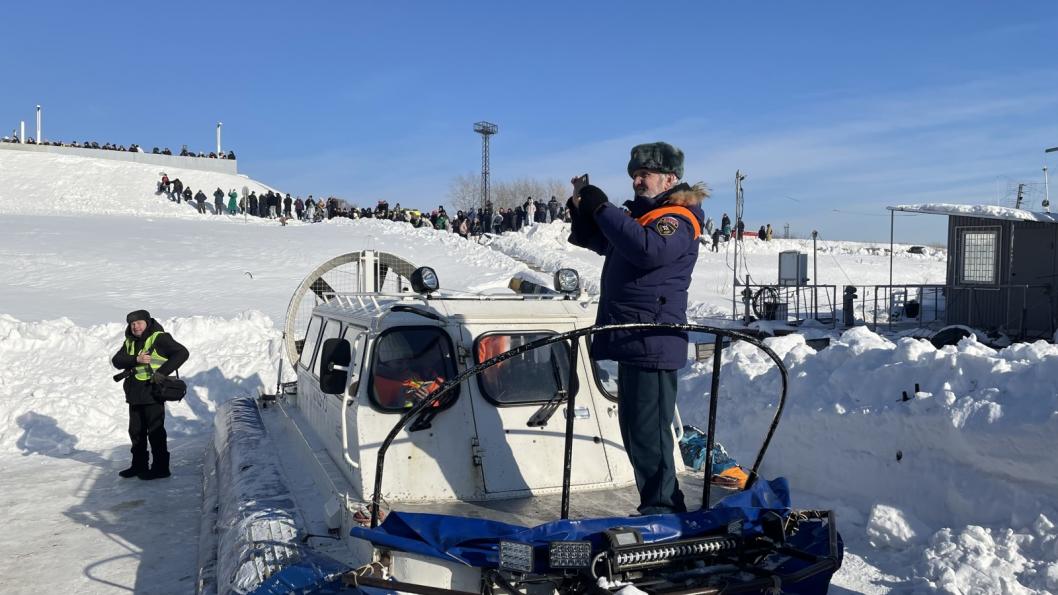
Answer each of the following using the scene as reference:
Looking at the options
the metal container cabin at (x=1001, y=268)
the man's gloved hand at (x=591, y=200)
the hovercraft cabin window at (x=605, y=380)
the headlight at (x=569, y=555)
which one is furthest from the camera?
the metal container cabin at (x=1001, y=268)

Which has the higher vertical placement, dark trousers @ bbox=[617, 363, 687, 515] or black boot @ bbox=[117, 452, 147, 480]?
dark trousers @ bbox=[617, 363, 687, 515]

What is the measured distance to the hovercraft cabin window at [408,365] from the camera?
4855mm

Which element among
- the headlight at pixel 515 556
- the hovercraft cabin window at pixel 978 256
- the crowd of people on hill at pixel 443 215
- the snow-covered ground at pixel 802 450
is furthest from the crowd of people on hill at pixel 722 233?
the headlight at pixel 515 556

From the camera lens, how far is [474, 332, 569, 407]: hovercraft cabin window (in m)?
5.00

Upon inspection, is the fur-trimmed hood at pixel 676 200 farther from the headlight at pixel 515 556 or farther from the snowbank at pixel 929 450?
the snowbank at pixel 929 450

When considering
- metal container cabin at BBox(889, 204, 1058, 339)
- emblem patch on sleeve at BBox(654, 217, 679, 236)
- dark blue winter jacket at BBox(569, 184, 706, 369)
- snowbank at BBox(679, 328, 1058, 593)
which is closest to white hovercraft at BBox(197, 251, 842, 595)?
dark blue winter jacket at BBox(569, 184, 706, 369)

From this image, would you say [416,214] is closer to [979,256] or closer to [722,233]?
[722,233]

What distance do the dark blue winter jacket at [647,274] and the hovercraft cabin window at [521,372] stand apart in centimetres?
127

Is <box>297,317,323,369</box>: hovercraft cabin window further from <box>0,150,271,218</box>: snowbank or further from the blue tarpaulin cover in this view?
<box>0,150,271,218</box>: snowbank

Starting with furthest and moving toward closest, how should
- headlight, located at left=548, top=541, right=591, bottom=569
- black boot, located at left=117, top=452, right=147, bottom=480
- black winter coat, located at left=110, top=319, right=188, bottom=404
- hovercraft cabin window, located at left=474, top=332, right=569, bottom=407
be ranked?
black boot, located at left=117, top=452, right=147, bottom=480
black winter coat, located at left=110, top=319, right=188, bottom=404
hovercraft cabin window, located at left=474, top=332, right=569, bottom=407
headlight, located at left=548, top=541, right=591, bottom=569

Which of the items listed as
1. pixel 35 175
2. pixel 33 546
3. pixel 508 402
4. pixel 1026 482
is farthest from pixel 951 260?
pixel 35 175

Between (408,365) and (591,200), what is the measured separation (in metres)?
1.95

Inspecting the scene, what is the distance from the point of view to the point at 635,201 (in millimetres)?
3826

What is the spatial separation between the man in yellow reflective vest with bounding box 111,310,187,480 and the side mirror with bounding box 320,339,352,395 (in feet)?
13.7
